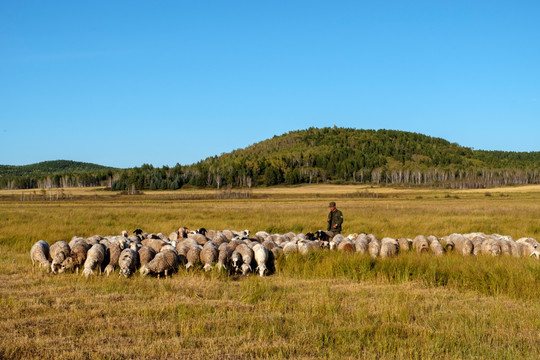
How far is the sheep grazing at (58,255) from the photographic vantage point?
40.1ft

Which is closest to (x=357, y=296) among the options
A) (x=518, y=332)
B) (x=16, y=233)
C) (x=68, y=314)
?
(x=518, y=332)

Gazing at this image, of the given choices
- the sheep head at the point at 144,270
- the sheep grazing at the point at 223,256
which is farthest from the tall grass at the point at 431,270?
the sheep head at the point at 144,270

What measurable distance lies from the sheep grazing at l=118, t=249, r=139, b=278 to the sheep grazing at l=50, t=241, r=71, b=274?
167 centimetres

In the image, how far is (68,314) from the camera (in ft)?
26.3

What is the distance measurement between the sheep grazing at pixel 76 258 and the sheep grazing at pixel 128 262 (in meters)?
1.25

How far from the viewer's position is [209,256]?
12.5 meters

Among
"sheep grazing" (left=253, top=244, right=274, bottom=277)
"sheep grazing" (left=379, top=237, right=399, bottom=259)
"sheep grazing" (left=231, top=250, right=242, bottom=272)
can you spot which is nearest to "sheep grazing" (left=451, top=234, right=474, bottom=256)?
"sheep grazing" (left=379, top=237, right=399, bottom=259)

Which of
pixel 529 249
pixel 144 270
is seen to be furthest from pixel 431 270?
pixel 144 270

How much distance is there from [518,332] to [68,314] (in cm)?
776

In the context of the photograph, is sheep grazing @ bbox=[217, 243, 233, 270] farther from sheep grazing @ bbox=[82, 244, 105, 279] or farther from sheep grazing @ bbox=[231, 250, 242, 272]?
sheep grazing @ bbox=[82, 244, 105, 279]

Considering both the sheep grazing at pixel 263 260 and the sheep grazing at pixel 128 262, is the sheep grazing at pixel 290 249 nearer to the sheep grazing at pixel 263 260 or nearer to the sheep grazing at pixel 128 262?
the sheep grazing at pixel 263 260

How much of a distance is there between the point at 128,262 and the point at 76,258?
184cm

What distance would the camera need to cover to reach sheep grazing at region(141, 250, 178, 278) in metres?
11.8

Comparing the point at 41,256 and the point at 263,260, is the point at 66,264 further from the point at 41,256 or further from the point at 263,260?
the point at 263,260
